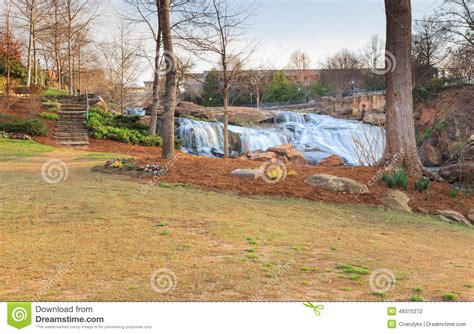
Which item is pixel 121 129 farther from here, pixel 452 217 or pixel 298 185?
pixel 452 217

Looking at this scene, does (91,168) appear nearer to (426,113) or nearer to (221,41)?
(221,41)

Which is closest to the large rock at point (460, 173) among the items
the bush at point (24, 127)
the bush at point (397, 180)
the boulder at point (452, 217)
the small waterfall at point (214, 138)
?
the bush at point (397, 180)

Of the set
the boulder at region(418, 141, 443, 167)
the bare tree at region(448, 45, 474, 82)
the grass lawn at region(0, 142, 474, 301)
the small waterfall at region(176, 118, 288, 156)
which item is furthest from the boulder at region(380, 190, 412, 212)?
the boulder at region(418, 141, 443, 167)

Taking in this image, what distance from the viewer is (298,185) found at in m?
8.98

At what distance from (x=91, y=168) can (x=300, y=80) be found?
54.0 meters

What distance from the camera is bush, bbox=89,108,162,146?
65.7 ft

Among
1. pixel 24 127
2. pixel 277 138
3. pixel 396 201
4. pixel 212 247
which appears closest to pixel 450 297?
pixel 212 247

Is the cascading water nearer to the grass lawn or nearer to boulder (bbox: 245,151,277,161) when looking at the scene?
boulder (bbox: 245,151,277,161)

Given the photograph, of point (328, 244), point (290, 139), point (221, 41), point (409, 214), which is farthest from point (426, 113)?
point (328, 244)

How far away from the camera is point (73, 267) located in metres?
3.80

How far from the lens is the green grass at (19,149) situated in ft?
44.1

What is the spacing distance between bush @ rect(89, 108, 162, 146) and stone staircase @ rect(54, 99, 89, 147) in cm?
49

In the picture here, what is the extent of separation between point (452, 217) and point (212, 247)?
5.54m

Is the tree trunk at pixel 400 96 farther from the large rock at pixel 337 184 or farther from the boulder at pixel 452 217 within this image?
the boulder at pixel 452 217
